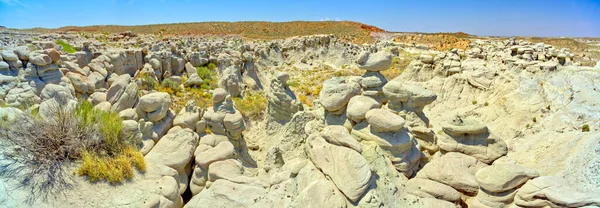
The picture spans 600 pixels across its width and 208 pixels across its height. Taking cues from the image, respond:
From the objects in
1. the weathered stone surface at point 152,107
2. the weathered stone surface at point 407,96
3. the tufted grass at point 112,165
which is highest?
the weathered stone surface at point 407,96

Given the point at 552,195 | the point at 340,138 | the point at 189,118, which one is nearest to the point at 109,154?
the point at 189,118

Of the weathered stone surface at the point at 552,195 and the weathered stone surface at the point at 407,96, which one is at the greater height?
the weathered stone surface at the point at 407,96

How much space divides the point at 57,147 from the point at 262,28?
6755cm

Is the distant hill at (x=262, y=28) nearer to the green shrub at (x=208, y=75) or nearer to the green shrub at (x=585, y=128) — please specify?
the green shrub at (x=208, y=75)

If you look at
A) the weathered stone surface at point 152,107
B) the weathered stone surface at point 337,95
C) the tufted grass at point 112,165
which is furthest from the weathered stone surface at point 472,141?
the weathered stone surface at point 152,107

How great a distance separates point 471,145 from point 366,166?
2.61m

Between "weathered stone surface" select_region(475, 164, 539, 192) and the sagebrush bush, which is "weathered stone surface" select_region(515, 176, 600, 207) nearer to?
"weathered stone surface" select_region(475, 164, 539, 192)

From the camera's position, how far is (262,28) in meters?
70.4

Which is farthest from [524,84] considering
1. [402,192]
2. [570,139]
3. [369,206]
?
[369,206]

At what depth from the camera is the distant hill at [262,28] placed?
204ft

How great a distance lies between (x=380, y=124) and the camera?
586cm

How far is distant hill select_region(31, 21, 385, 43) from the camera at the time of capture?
204 ft

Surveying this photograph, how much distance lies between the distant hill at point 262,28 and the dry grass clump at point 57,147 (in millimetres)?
55686

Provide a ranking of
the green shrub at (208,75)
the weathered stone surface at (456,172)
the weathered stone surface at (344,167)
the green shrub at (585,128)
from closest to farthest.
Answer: the weathered stone surface at (344,167)
the weathered stone surface at (456,172)
the green shrub at (585,128)
the green shrub at (208,75)
